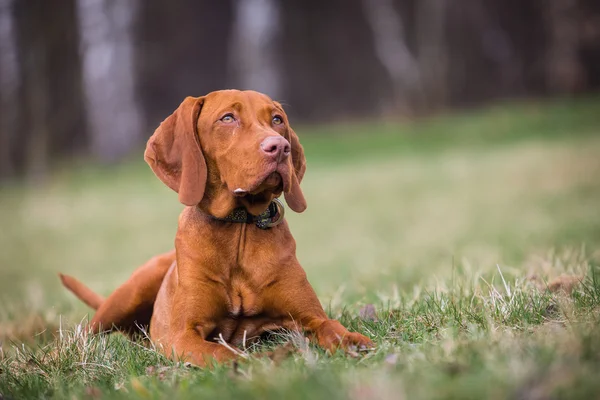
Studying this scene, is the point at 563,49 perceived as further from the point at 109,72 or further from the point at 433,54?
the point at 109,72

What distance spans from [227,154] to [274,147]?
12.4 inches

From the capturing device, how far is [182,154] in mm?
3596

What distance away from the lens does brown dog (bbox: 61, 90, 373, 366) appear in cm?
341

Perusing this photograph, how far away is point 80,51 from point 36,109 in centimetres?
220

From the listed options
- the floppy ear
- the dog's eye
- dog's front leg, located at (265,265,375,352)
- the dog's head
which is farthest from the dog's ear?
dog's front leg, located at (265,265,375,352)

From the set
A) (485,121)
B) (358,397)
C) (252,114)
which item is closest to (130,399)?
(358,397)

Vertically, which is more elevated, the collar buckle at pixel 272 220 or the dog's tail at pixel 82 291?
the collar buckle at pixel 272 220

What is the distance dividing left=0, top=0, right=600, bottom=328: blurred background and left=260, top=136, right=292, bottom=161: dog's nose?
23.9 feet

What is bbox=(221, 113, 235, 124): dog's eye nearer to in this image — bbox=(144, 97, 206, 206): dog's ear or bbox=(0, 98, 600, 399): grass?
bbox=(144, 97, 206, 206): dog's ear

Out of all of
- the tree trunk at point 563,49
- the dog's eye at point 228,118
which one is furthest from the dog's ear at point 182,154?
the tree trunk at point 563,49

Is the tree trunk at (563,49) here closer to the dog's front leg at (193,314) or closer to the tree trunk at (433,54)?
the tree trunk at (433,54)

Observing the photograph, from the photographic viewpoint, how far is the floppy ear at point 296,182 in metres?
3.68

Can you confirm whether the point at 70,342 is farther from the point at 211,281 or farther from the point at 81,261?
the point at 81,261

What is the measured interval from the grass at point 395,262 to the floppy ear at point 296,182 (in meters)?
0.71
